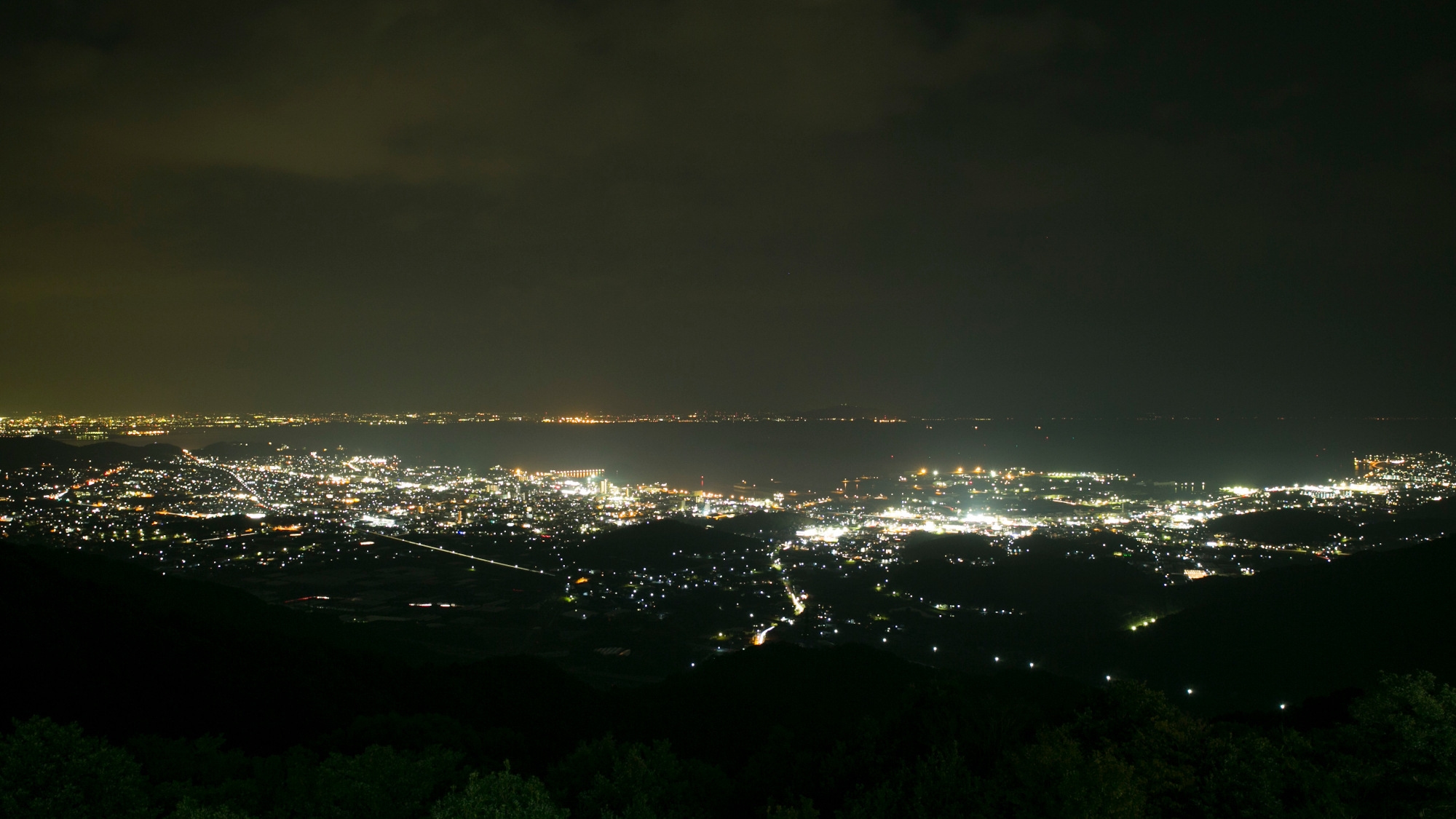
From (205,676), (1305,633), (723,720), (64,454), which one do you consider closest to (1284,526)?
(1305,633)

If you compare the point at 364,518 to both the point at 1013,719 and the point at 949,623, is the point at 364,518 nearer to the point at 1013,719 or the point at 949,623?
the point at 949,623

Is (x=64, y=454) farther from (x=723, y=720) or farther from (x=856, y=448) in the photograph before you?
(x=856, y=448)

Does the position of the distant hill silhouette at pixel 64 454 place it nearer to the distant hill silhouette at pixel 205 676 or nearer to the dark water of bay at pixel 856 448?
the dark water of bay at pixel 856 448

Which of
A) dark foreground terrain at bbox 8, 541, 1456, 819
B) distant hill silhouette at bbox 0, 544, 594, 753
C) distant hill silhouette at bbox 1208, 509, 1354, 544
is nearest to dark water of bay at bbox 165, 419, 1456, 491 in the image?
distant hill silhouette at bbox 1208, 509, 1354, 544

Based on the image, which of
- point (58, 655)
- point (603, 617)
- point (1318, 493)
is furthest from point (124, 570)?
point (1318, 493)

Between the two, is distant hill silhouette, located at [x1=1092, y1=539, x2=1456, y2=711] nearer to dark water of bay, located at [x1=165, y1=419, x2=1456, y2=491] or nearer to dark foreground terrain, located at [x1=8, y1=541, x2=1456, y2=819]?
dark foreground terrain, located at [x1=8, y1=541, x2=1456, y2=819]

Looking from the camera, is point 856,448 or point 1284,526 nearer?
point 1284,526
